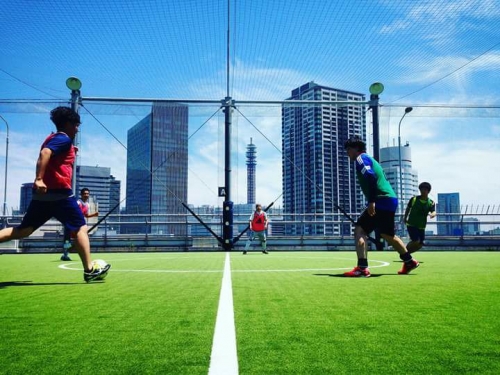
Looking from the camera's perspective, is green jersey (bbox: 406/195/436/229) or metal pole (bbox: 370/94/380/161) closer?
green jersey (bbox: 406/195/436/229)

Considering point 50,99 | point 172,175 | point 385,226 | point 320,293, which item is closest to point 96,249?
point 172,175

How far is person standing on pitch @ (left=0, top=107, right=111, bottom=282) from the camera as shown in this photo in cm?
463

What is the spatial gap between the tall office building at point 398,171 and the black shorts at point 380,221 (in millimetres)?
8748

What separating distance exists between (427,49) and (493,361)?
49.1 ft

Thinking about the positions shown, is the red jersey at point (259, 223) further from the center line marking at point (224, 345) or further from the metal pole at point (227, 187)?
the center line marking at point (224, 345)

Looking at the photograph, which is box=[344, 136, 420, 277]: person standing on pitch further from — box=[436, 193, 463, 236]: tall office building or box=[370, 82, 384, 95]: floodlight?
box=[436, 193, 463, 236]: tall office building

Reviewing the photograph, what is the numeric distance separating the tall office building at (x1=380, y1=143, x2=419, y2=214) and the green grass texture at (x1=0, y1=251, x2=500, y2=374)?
38.3 ft

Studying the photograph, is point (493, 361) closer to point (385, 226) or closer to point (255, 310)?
point (255, 310)

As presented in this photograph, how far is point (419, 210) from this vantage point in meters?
9.05

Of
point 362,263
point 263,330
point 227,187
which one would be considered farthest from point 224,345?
point 227,187

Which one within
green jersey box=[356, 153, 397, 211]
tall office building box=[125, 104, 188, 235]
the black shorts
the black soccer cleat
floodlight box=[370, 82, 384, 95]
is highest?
floodlight box=[370, 82, 384, 95]

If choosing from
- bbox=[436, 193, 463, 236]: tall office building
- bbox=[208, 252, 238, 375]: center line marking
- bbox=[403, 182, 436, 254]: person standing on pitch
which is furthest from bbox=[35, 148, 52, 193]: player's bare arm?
bbox=[436, 193, 463, 236]: tall office building

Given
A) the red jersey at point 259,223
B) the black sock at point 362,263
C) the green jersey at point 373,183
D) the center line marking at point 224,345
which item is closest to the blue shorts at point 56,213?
the center line marking at point 224,345

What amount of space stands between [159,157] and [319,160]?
20.7ft
